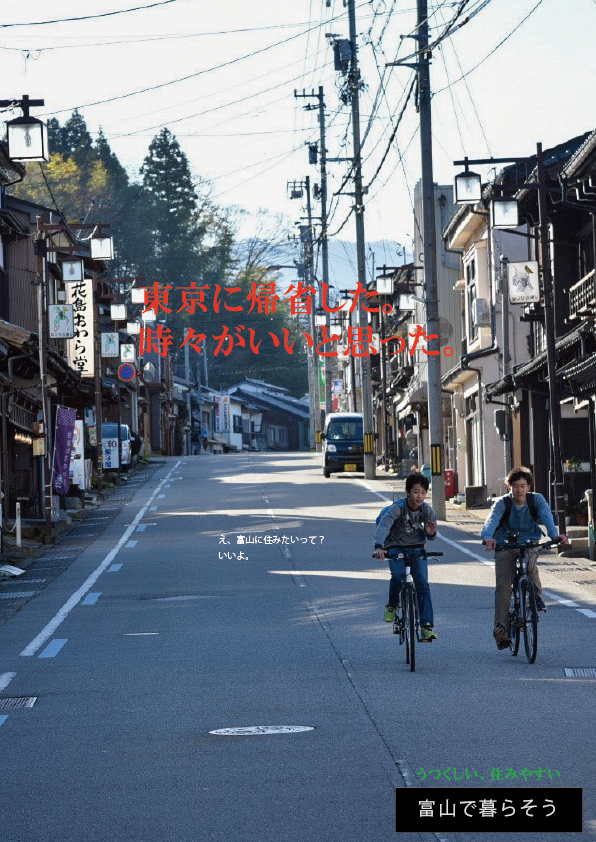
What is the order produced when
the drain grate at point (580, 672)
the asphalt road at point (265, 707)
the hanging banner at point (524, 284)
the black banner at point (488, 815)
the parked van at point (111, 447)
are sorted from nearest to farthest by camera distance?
the black banner at point (488, 815) < the asphalt road at point (265, 707) < the drain grate at point (580, 672) < the hanging banner at point (524, 284) < the parked van at point (111, 447)

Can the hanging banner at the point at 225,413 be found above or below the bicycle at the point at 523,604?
above

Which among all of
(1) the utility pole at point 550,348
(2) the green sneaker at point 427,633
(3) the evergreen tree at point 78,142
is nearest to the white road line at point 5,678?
(2) the green sneaker at point 427,633

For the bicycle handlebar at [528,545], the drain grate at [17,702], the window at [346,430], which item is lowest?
the drain grate at [17,702]

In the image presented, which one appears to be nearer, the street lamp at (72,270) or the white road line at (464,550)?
the white road line at (464,550)

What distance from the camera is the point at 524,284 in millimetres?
28734

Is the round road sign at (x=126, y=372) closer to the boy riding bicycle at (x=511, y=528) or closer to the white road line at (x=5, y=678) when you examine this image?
the white road line at (x=5, y=678)

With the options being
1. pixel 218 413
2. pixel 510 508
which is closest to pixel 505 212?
pixel 510 508

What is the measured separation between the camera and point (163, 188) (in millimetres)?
91125

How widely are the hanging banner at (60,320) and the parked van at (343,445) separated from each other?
16.0 metres

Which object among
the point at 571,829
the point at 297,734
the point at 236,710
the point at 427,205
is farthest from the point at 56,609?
the point at 427,205

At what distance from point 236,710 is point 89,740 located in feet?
4.32

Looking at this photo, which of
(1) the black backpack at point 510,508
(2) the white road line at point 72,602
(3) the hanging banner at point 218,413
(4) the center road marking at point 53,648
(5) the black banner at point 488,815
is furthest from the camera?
(3) the hanging banner at point 218,413

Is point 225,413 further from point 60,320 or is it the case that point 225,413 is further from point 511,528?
point 511,528

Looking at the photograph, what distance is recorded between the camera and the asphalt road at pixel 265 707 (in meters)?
6.63
